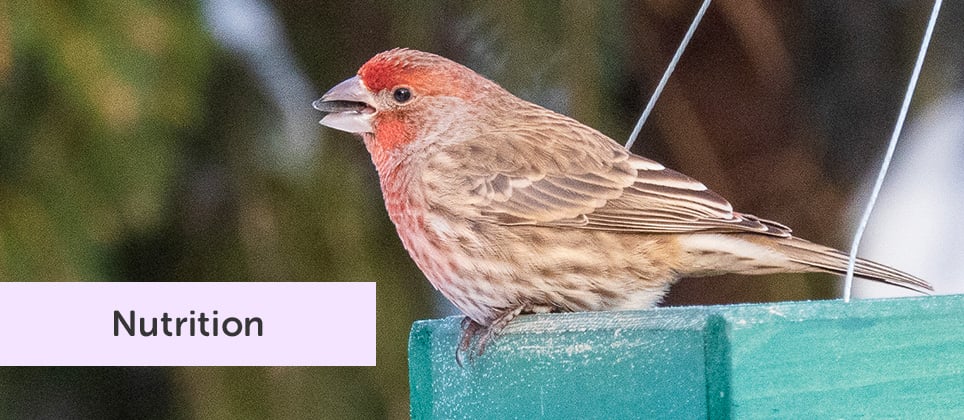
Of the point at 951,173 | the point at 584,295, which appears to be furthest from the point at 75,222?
the point at 951,173

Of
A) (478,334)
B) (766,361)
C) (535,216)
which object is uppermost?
(535,216)

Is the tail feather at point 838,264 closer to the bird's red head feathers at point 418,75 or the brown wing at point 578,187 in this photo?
the brown wing at point 578,187

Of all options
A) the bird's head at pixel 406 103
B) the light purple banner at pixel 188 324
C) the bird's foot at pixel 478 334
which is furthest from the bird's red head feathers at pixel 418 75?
the light purple banner at pixel 188 324

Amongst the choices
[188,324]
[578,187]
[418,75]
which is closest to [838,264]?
[578,187]

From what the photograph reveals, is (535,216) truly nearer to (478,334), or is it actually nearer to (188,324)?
(478,334)

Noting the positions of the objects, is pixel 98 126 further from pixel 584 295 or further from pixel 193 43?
pixel 584 295

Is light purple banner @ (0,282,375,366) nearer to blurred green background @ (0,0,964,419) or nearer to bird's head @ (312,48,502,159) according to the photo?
blurred green background @ (0,0,964,419)
